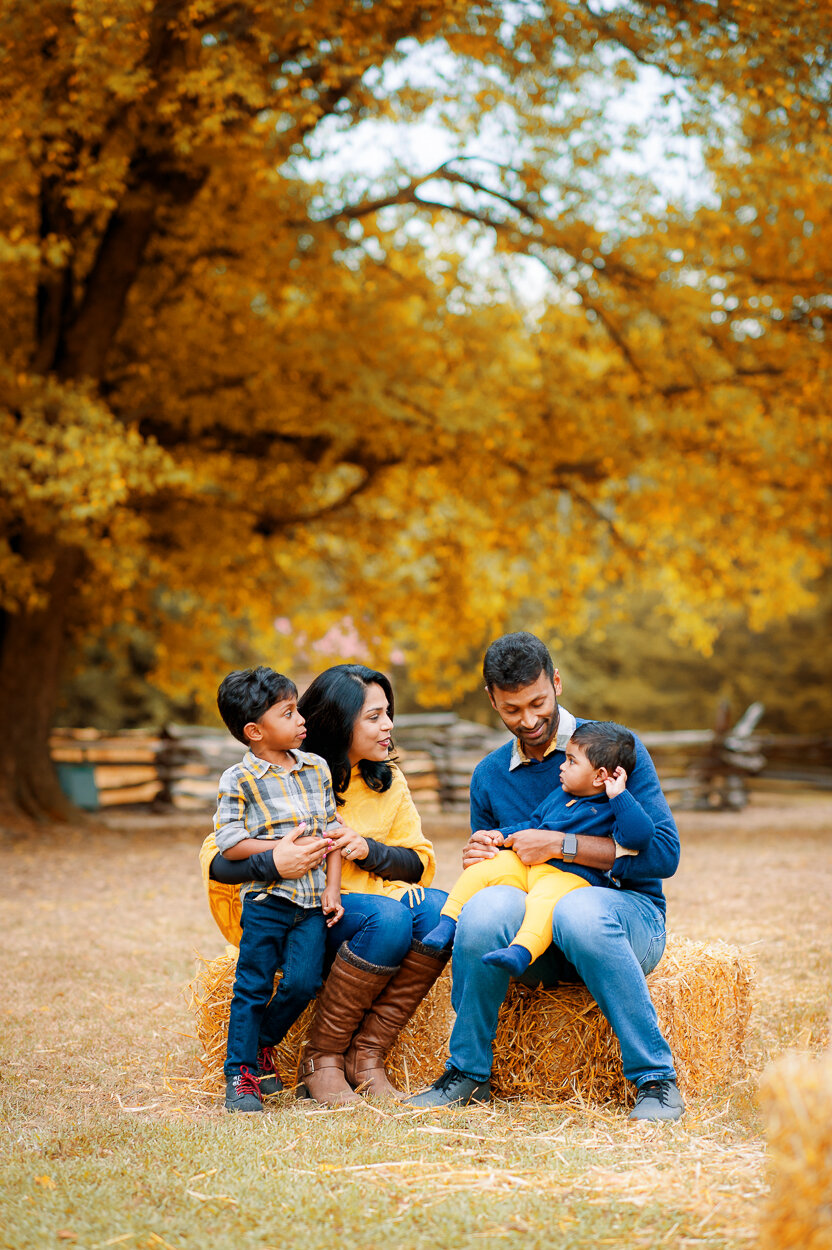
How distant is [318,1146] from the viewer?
106 inches

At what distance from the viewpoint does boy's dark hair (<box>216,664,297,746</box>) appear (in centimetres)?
338

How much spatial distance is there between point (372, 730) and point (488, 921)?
76 cm

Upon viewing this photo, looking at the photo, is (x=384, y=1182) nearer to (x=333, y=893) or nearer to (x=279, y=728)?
(x=333, y=893)

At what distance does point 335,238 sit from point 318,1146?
26.5ft

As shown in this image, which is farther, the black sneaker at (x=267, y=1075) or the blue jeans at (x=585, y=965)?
the black sneaker at (x=267, y=1075)

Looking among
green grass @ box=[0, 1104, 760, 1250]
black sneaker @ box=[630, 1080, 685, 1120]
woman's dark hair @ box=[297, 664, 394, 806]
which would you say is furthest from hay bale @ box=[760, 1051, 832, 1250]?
woman's dark hair @ box=[297, 664, 394, 806]

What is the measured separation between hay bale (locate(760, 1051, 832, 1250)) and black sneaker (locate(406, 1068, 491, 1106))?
1355 mm

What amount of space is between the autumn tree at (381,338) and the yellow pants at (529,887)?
5280mm

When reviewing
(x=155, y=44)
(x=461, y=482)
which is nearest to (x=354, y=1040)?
(x=155, y=44)

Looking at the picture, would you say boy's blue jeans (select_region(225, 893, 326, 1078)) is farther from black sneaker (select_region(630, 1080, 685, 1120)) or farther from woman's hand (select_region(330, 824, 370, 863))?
black sneaker (select_region(630, 1080, 685, 1120))

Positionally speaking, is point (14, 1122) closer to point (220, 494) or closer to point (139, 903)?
point (139, 903)

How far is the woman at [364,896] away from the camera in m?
3.28

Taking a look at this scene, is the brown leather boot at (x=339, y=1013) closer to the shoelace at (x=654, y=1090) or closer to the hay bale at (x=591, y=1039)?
the hay bale at (x=591, y=1039)

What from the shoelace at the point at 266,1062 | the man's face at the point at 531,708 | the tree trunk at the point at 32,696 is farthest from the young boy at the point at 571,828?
the tree trunk at the point at 32,696
